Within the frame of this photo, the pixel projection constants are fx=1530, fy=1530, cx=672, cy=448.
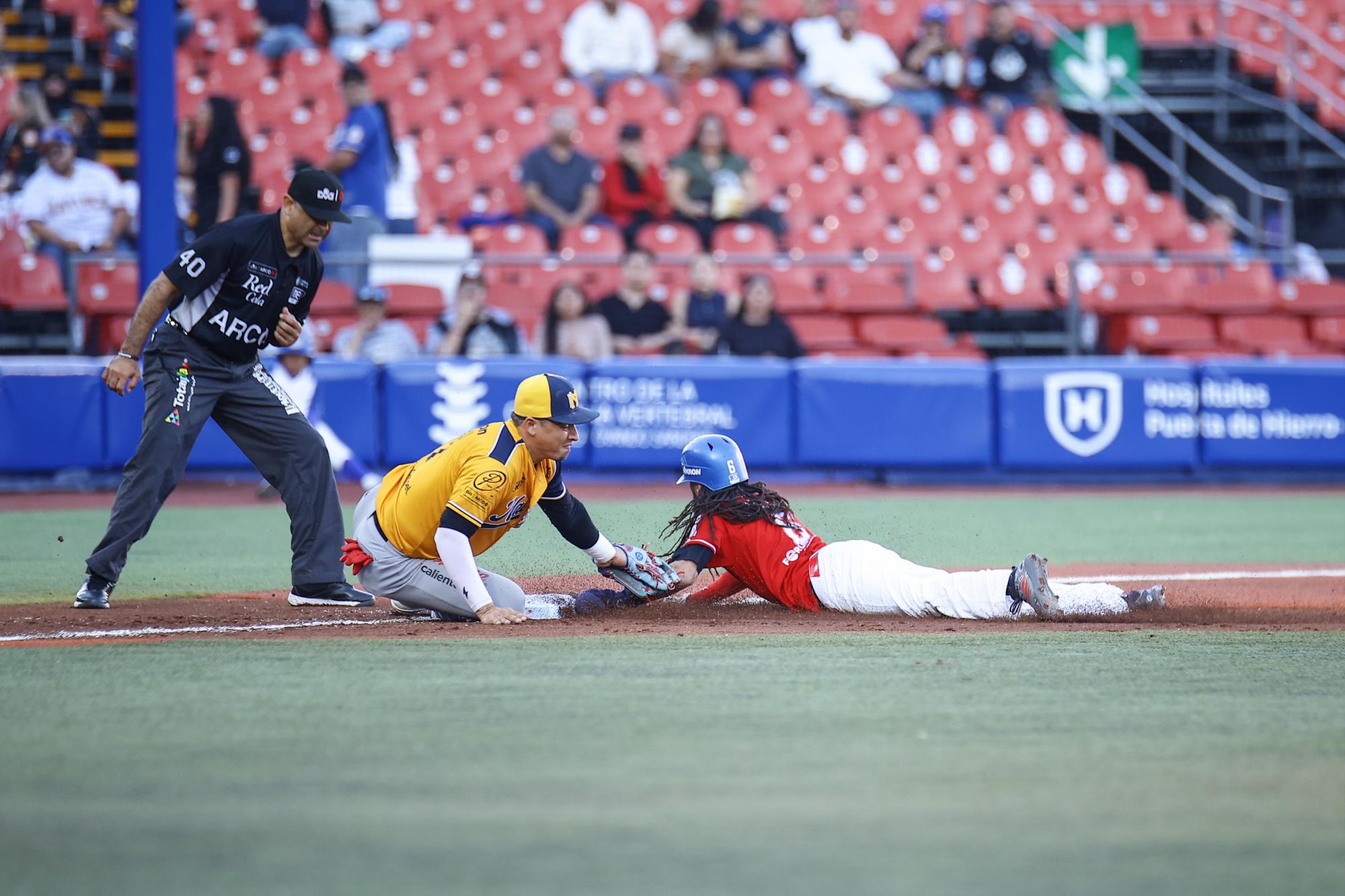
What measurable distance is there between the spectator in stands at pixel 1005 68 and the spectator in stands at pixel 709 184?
4120mm

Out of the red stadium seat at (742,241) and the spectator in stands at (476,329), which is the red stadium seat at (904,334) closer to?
the red stadium seat at (742,241)

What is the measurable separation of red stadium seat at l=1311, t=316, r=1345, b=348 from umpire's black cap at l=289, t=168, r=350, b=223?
13117 millimetres

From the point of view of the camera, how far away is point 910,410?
14.6 m

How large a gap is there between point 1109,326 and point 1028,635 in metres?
11.4

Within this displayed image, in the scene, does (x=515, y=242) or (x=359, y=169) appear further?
(x=515, y=242)

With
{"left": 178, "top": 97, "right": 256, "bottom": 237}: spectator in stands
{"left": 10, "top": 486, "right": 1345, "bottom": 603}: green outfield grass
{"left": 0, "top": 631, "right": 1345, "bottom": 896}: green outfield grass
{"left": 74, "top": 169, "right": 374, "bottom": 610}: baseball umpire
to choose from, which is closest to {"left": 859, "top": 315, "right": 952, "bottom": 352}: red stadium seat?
{"left": 10, "top": 486, "right": 1345, "bottom": 603}: green outfield grass

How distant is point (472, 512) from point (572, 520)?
25.7 inches

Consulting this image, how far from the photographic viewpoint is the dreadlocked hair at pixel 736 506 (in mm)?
6805

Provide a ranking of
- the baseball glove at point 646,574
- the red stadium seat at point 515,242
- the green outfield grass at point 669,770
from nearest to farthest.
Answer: the green outfield grass at point 669,770
the baseball glove at point 646,574
the red stadium seat at point 515,242

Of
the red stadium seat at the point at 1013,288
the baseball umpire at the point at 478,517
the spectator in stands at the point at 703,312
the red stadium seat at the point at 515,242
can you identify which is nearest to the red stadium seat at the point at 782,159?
the red stadium seat at the point at 1013,288

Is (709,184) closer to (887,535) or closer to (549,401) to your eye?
(887,535)

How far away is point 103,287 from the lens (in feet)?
48.5

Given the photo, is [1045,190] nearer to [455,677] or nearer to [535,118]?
[535,118]

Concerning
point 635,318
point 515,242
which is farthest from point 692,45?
point 635,318
